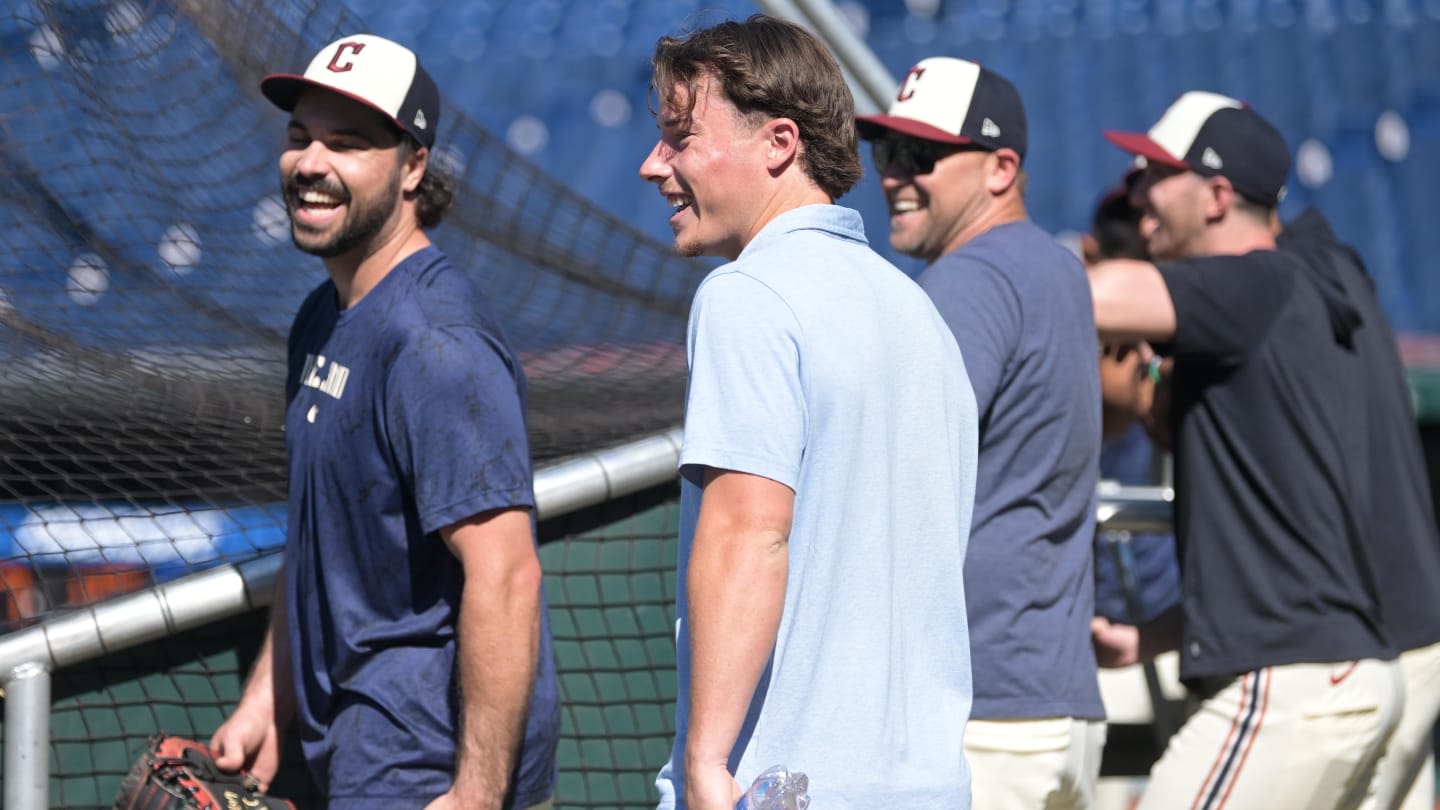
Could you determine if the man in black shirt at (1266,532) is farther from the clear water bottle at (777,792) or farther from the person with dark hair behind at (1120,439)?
the clear water bottle at (777,792)

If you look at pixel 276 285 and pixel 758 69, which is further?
pixel 276 285

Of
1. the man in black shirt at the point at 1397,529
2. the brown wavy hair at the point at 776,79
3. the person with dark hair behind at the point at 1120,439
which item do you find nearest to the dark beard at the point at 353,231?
the brown wavy hair at the point at 776,79

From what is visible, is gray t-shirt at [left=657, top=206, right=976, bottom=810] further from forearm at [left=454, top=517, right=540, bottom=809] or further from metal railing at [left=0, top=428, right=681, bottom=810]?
metal railing at [left=0, top=428, right=681, bottom=810]

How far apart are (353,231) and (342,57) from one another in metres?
0.29

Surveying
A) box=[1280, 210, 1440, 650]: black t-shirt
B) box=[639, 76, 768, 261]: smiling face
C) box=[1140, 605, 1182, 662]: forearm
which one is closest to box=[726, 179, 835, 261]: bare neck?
box=[639, 76, 768, 261]: smiling face

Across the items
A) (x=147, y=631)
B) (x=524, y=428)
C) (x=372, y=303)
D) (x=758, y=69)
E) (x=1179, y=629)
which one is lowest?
(x=1179, y=629)

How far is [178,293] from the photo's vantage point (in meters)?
3.79

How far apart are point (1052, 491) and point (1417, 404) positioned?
255cm

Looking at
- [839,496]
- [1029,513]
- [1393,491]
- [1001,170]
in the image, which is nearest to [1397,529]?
[1393,491]

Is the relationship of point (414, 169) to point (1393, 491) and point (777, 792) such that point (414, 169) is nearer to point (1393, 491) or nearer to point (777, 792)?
point (777, 792)

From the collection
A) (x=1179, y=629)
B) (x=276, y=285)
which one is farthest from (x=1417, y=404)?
(x=276, y=285)

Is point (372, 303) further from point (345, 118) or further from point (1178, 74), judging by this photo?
point (1178, 74)

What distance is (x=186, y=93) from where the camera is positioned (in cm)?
388

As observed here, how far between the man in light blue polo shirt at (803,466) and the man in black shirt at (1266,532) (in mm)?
1133
